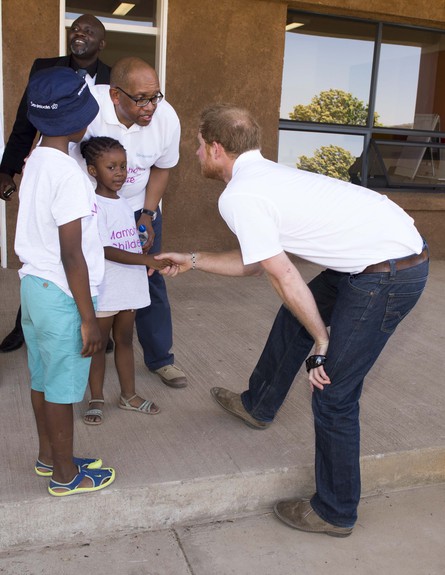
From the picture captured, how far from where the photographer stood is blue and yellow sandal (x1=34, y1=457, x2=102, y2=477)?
115 inches

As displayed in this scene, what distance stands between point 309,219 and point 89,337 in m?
0.95

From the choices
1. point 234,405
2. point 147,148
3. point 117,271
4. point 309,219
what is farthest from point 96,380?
point 309,219

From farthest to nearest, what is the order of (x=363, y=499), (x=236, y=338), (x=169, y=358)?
(x=236, y=338), (x=169, y=358), (x=363, y=499)

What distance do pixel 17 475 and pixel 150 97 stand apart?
182 cm

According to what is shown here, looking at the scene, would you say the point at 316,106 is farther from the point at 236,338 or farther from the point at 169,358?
the point at 169,358

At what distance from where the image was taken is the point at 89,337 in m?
2.62

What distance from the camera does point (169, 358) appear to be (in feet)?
13.3

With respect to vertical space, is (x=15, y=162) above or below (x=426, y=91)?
below

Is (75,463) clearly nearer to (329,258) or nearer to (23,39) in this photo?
(329,258)

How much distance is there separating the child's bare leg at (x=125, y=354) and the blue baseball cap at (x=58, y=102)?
3.88 feet

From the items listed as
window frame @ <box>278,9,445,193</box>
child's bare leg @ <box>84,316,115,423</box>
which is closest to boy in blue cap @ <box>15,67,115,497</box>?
child's bare leg @ <box>84,316,115,423</box>

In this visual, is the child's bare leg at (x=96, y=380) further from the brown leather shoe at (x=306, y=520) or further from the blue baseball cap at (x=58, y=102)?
the blue baseball cap at (x=58, y=102)

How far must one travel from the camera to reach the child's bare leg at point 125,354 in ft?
11.5

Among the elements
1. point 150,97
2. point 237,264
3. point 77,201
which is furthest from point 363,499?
point 150,97
